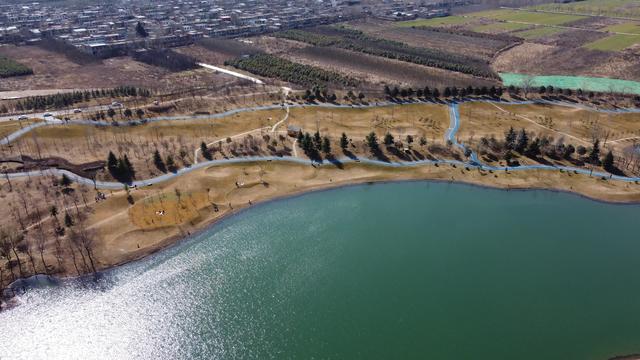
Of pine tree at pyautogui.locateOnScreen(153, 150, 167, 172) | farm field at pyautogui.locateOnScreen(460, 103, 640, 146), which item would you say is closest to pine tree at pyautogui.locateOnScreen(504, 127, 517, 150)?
farm field at pyautogui.locateOnScreen(460, 103, 640, 146)

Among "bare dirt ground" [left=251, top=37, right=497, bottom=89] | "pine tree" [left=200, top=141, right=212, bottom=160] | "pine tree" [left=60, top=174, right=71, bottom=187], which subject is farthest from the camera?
"bare dirt ground" [left=251, top=37, right=497, bottom=89]

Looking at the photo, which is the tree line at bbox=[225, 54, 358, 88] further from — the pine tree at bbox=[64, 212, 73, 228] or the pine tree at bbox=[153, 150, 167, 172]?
the pine tree at bbox=[64, 212, 73, 228]

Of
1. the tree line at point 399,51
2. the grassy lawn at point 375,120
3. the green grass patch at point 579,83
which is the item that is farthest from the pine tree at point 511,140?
the tree line at point 399,51

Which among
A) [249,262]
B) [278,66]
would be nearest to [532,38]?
[278,66]

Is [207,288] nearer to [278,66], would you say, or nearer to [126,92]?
[126,92]

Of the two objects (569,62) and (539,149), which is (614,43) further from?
(539,149)

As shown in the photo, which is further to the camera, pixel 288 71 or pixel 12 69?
pixel 12 69

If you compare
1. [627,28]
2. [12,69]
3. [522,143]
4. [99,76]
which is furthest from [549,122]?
[12,69]
